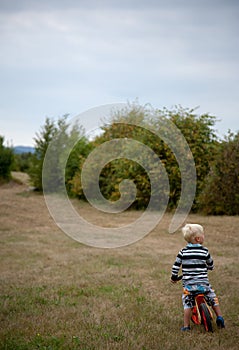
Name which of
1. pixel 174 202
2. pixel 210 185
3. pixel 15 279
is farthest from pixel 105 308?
pixel 174 202

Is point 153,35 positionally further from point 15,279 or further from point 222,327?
point 222,327

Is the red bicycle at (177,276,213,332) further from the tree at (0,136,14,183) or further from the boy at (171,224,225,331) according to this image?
the tree at (0,136,14,183)

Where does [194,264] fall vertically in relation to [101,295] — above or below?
above

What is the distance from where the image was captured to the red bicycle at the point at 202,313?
432cm

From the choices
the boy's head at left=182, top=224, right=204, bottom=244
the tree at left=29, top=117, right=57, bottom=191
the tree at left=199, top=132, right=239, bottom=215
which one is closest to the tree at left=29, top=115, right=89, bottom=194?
the tree at left=29, top=117, right=57, bottom=191

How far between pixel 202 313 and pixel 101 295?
190 cm

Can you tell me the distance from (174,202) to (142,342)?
1391 centimetres

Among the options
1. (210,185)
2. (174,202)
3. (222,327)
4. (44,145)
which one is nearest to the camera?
(222,327)

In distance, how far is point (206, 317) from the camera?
14.1 ft

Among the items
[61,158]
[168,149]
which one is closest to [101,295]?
[168,149]

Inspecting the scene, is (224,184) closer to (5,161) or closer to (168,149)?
(168,149)

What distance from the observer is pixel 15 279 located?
6598 millimetres

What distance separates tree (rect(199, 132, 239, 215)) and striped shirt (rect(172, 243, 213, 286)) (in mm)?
11281

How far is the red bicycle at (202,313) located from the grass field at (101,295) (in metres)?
0.09
